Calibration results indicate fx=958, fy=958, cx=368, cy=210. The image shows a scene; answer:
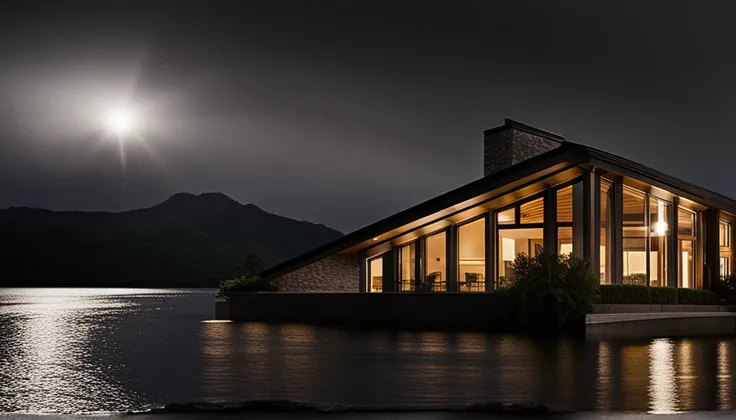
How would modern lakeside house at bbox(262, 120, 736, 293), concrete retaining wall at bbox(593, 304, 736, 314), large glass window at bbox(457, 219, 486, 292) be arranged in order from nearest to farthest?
concrete retaining wall at bbox(593, 304, 736, 314) < modern lakeside house at bbox(262, 120, 736, 293) < large glass window at bbox(457, 219, 486, 292)

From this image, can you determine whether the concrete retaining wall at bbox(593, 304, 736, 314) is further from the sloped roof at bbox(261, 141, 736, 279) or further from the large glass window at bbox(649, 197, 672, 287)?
the sloped roof at bbox(261, 141, 736, 279)

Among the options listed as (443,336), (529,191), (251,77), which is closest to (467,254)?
Result: (529,191)

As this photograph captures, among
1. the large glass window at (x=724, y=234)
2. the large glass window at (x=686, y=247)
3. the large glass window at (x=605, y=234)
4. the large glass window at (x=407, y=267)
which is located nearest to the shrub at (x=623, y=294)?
the large glass window at (x=605, y=234)

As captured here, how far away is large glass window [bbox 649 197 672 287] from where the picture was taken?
98.3ft

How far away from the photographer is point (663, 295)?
27828 mm

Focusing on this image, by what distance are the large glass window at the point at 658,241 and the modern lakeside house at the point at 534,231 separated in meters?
0.03

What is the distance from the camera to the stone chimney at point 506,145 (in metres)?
32.8

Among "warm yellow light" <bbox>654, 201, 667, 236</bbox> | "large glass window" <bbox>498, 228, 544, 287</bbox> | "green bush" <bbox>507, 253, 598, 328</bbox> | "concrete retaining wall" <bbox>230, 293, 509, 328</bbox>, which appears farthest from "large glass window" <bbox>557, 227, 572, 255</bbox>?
"concrete retaining wall" <bbox>230, 293, 509, 328</bbox>

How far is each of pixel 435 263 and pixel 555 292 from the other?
7712mm

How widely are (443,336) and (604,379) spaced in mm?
9870

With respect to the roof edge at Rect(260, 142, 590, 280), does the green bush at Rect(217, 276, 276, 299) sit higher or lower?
lower

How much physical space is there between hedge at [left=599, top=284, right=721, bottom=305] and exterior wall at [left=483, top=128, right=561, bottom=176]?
7.14m

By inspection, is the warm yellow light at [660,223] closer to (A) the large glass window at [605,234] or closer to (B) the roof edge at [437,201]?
(A) the large glass window at [605,234]

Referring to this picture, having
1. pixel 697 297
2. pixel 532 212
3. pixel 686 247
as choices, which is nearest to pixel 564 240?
pixel 532 212
